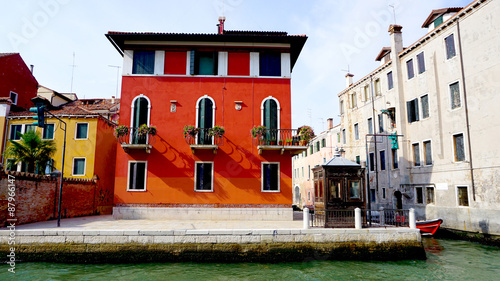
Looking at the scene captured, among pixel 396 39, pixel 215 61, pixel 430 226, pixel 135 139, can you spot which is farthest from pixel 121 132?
pixel 396 39

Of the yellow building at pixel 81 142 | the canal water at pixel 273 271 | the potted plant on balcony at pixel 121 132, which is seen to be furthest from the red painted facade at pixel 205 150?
the yellow building at pixel 81 142

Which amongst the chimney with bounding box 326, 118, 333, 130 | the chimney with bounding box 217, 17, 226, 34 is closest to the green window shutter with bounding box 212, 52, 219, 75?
the chimney with bounding box 217, 17, 226, 34

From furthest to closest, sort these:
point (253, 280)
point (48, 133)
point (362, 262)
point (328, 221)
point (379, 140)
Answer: point (379, 140)
point (48, 133)
point (328, 221)
point (362, 262)
point (253, 280)

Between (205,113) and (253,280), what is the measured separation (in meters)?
10.0

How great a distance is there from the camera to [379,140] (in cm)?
2686

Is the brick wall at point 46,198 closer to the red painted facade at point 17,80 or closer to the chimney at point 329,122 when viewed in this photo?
the red painted facade at point 17,80

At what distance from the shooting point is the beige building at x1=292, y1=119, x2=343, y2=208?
34.9 meters

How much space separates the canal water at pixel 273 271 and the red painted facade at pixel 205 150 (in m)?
5.60

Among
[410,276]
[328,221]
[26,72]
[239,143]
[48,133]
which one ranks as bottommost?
[410,276]

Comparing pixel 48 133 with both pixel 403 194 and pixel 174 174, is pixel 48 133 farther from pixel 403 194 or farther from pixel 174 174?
pixel 403 194

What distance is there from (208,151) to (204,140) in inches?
25.5

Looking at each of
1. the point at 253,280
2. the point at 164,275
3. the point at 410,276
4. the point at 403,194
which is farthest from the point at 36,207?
the point at 403,194

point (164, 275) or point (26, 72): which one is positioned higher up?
point (26, 72)

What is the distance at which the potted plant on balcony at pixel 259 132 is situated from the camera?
1625 cm
